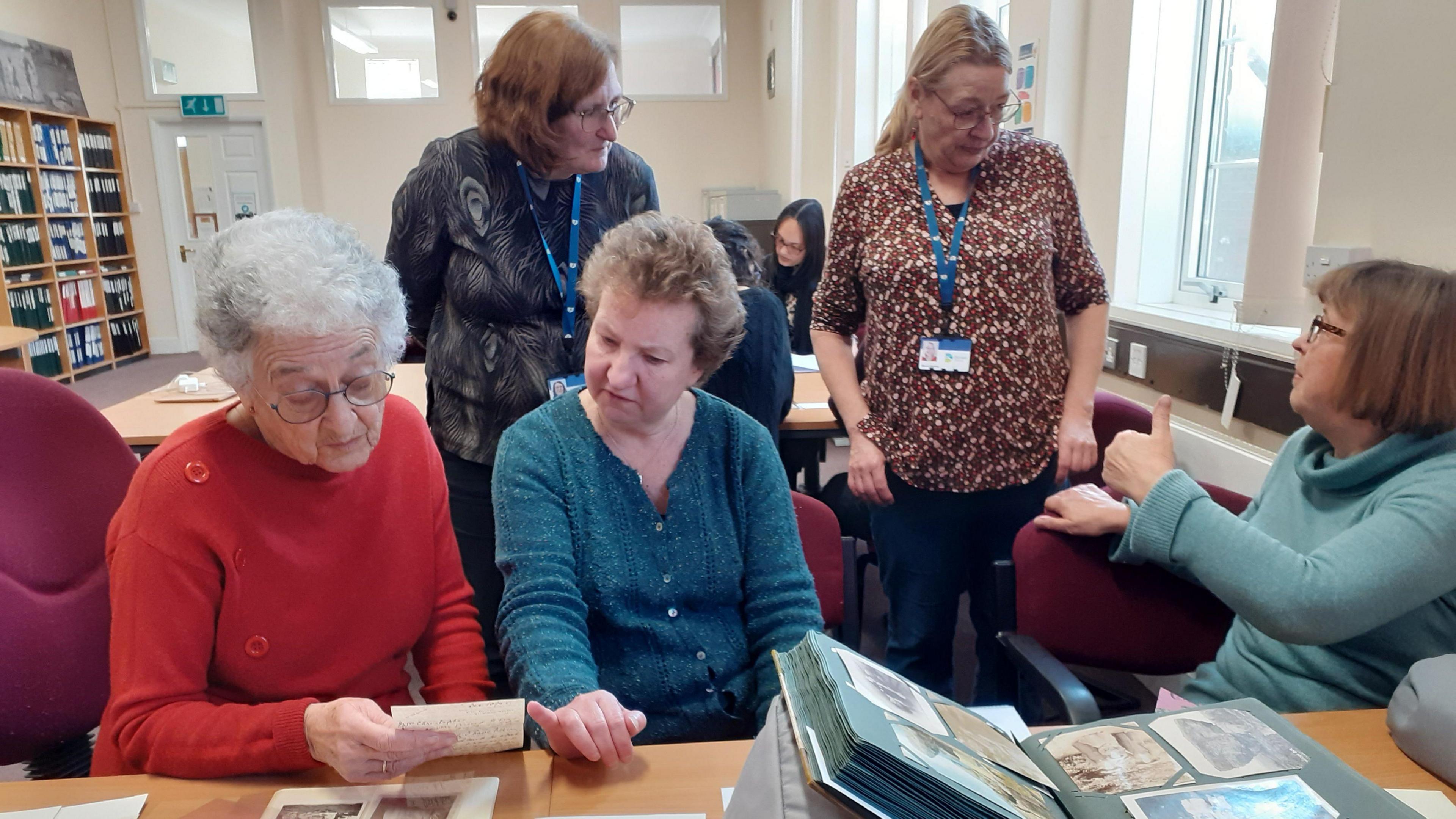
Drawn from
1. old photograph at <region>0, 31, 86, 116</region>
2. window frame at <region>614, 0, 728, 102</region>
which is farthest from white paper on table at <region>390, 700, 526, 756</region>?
window frame at <region>614, 0, 728, 102</region>

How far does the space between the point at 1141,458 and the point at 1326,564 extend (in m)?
0.31

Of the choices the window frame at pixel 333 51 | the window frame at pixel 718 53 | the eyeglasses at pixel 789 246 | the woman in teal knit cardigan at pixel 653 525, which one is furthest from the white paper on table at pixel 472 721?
the window frame at pixel 333 51

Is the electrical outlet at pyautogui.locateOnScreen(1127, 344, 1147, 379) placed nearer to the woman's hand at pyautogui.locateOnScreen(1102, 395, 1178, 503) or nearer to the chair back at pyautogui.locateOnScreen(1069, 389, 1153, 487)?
the chair back at pyautogui.locateOnScreen(1069, 389, 1153, 487)

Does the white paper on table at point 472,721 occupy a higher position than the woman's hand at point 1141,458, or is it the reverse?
the woman's hand at point 1141,458

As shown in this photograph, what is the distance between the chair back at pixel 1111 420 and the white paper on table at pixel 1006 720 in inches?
41.0

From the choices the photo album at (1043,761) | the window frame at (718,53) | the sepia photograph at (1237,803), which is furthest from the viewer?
the window frame at (718,53)

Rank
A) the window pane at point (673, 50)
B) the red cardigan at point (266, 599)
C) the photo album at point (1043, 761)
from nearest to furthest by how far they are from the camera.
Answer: the photo album at point (1043, 761) < the red cardigan at point (266, 599) < the window pane at point (673, 50)

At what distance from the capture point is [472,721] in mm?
914

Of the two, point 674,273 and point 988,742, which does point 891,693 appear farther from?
point 674,273

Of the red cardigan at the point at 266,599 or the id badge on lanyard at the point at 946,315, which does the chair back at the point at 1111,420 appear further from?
the red cardigan at the point at 266,599

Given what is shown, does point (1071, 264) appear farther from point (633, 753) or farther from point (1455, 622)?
point (633, 753)

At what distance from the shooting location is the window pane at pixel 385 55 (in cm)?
930

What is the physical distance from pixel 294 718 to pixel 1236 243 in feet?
8.62

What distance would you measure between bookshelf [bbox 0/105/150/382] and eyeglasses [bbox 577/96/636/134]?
7.02m
